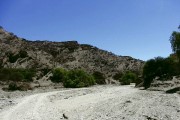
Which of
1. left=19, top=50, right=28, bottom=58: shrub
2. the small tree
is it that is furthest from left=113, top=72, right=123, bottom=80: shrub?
the small tree

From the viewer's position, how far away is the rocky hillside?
119 metres

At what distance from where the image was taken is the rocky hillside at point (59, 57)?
119 m

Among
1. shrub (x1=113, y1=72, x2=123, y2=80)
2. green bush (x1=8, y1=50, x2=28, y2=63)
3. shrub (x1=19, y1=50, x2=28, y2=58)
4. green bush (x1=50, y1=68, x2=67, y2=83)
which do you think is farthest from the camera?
shrub (x1=19, y1=50, x2=28, y2=58)

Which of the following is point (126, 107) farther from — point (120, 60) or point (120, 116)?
point (120, 60)

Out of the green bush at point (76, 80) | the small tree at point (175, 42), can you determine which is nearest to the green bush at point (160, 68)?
the small tree at point (175, 42)

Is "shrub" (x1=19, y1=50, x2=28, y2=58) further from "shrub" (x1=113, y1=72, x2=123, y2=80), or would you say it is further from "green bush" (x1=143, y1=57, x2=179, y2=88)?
"green bush" (x1=143, y1=57, x2=179, y2=88)

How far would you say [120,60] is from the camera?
140m

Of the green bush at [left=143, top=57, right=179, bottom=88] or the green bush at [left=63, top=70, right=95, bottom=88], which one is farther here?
the green bush at [left=63, top=70, right=95, bottom=88]

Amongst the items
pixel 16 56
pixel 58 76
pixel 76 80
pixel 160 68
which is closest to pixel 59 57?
pixel 16 56

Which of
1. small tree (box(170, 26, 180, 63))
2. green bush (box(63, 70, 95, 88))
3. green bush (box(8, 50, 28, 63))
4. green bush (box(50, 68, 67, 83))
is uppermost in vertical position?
green bush (box(8, 50, 28, 63))

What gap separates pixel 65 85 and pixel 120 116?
49289 millimetres

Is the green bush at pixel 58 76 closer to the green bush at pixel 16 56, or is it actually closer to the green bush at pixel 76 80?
the green bush at pixel 76 80

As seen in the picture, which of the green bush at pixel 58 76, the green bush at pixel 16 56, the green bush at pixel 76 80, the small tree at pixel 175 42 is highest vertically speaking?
the green bush at pixel 16 56

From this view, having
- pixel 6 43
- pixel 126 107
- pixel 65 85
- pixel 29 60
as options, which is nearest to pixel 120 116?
pixel 126 107
